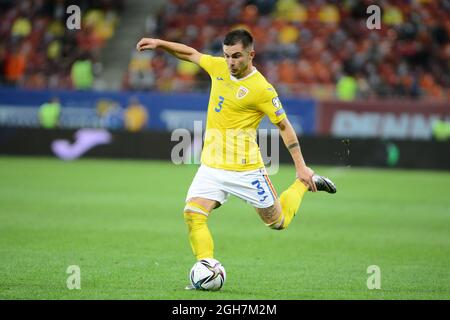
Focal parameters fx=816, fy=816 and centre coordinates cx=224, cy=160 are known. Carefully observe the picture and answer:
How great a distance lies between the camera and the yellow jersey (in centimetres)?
796

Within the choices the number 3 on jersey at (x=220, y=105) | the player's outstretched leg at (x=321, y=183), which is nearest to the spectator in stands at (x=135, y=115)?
the player's outstretched leg at (x=321, y=183)

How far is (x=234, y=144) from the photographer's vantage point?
8.12m

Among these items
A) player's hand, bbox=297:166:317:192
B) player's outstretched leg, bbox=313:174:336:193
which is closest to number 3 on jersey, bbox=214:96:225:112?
player's hand, bbox=297:166:317:192

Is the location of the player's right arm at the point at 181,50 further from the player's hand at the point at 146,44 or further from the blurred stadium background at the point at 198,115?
the blurred stadium background at the point at 198,115

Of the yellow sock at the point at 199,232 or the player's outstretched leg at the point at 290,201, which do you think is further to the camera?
the player's outstretched leg at the point at 290,201

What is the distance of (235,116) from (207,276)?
1.60 meters

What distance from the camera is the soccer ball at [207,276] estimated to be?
7.71m

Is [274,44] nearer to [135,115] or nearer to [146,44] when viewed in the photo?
[135,115]

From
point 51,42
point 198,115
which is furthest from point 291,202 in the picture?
point 51,42

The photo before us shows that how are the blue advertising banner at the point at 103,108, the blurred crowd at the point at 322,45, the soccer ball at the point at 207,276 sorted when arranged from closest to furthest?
the soccer ball at the point at 207,276
the blurred crowd at the point at 322,45
the blue advertising banner at the point at 103,108

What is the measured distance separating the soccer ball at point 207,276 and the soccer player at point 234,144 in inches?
5.9

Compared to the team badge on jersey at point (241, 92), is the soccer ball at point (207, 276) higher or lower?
lower

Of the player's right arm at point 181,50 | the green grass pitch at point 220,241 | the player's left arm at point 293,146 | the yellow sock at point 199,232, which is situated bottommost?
the green grass pitch at point 220,241

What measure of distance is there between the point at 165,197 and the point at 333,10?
14.3 m
